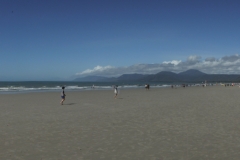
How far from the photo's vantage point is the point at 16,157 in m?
7.10

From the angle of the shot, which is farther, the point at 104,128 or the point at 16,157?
the point at 104,128

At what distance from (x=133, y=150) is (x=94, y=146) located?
142 cm

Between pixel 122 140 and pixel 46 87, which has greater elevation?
pixel 46 87

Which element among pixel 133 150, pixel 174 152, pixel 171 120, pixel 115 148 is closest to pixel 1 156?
pixel 115 148

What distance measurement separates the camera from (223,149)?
7.86 m

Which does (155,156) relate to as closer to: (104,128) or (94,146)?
(94,146)

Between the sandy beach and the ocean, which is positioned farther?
the ocean

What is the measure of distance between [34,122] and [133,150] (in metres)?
7.32

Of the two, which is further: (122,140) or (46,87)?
(46,87)

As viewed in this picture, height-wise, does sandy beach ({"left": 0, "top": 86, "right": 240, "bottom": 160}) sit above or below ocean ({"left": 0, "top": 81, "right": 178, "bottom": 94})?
below

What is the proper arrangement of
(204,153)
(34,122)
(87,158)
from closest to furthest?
(87,158) < (204,153) < (34,122)

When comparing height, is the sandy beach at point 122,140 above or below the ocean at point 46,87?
below

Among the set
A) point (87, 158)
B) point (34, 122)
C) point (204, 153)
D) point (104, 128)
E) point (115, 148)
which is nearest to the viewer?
point (87, 158)

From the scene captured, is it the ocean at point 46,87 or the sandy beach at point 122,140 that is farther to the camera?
the ocean at point 46,87
